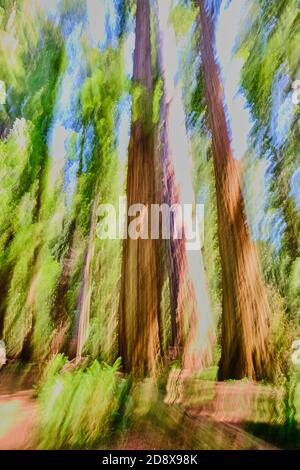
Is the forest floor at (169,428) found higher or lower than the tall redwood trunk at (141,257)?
lower

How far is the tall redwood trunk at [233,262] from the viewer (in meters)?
1.67

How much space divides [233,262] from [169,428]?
2.26 feet

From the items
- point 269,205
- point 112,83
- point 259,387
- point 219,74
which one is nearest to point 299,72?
point 219,74

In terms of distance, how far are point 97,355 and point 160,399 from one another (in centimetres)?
30

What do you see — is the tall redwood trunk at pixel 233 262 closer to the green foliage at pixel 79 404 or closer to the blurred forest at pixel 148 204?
the blurred forest at pixel 148 204

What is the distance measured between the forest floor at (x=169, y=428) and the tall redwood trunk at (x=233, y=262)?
4.9 inches

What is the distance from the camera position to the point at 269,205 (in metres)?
1.74

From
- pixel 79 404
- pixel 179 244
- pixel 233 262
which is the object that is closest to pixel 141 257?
pixel 179 244

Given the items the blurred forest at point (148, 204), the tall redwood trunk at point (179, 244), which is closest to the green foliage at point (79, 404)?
the blurred forest at point (148, 204)

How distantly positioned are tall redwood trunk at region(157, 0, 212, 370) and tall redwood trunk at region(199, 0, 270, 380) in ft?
0.31

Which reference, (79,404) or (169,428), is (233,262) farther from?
(79,404)

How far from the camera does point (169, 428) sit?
162cm

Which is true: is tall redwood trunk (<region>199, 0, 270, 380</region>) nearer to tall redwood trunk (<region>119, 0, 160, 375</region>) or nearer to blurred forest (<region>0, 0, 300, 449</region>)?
blurred forest (<region>0, 0, 300, 449</region>)

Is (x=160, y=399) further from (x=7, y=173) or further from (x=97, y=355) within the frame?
(x=7, y=173)
